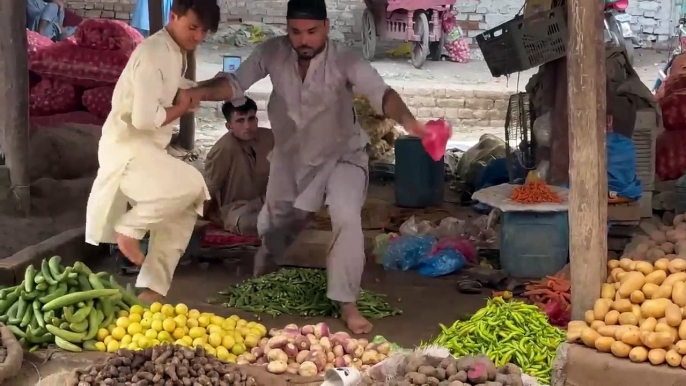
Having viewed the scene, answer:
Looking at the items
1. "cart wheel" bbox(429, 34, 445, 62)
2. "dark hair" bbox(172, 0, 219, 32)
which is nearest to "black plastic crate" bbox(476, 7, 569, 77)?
"dark hair" bbox(172, 0, 219, 32)

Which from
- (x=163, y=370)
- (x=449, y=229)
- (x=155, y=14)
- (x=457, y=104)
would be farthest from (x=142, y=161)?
(x=457, y=104)

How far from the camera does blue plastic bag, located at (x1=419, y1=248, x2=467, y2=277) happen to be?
645 centimetres

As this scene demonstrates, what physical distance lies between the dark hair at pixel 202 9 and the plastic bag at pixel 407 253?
2730 mm

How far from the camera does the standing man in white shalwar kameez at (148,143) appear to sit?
434cm

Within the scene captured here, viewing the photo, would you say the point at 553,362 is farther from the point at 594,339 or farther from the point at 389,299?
the point at 389,299

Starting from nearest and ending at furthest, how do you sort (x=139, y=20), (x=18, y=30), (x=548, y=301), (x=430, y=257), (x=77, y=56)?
(x=548, y=301), (x=430, y=257), (x=18, y=30), (x=77, y=56), (x=139, y=20)

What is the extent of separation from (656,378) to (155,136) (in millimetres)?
2585

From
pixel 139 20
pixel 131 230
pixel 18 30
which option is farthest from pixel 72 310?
pixel 139 20

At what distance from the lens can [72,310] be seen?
175 inches

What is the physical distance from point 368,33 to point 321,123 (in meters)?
12.9

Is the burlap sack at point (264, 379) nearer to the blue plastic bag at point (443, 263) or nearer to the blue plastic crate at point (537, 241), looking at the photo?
the blue plastic bag at point (443, 263)

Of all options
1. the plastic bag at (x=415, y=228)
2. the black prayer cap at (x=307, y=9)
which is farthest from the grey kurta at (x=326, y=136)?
the plastic bag at (x=415, y=228)

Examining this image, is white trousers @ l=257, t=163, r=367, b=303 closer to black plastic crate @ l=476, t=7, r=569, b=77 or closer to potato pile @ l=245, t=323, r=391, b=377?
potato pile @ l=245, t=323, r=391, b=377

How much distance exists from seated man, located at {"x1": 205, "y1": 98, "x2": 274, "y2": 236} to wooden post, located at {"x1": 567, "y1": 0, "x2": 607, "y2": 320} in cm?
319
